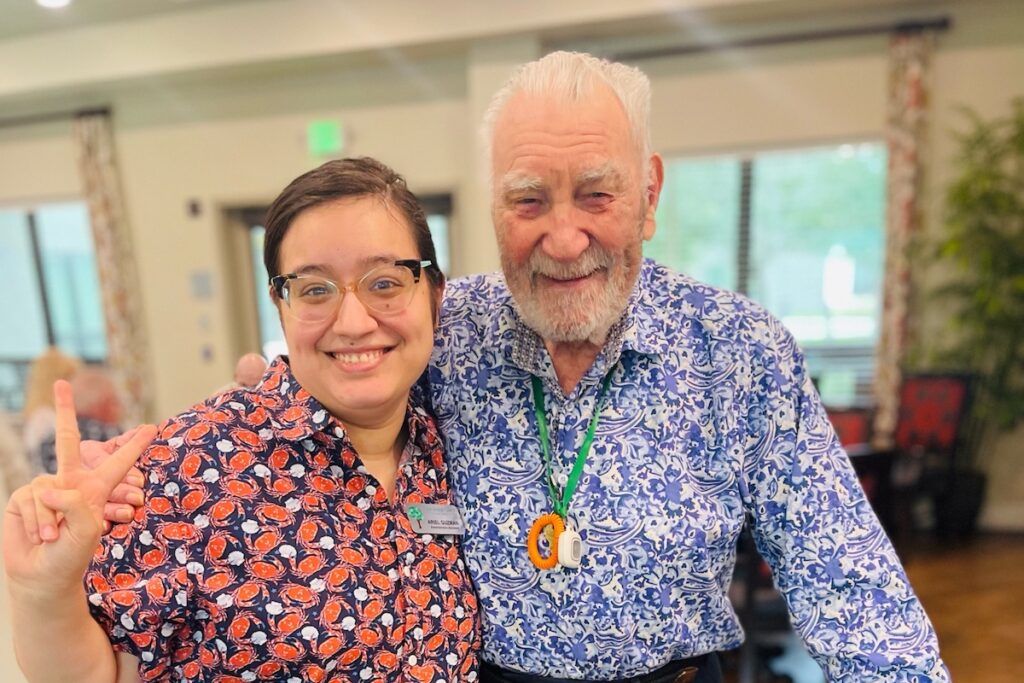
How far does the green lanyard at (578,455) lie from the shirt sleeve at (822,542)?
271mm

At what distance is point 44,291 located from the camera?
6215 mm

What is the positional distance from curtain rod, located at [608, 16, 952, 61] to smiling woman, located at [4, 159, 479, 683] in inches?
147

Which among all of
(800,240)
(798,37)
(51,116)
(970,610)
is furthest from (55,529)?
(51,116)

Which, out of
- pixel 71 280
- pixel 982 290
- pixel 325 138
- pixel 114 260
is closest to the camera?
pixel 982 290

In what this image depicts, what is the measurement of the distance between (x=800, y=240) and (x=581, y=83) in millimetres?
4463

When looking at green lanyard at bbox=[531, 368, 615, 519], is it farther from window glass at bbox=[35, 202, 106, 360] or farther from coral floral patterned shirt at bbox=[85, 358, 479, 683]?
window glass at bbox=[35, 202, 106, 360]

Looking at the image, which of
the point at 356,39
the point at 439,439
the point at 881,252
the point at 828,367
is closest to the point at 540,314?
the point at 439,439

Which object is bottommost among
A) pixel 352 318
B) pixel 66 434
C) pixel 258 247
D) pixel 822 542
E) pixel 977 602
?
pixel 977 602

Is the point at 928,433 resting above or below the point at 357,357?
below

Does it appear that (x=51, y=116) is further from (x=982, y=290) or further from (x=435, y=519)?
(x=982, y=290)

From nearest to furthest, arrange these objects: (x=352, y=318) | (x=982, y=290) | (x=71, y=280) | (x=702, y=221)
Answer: (x=352, y=318) → (x=982, y=290) → (x=702, y=221) → (x=71, y=280)

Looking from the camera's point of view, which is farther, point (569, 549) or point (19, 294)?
point (19, 294)

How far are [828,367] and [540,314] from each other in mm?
4492

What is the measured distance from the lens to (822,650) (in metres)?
1.06
